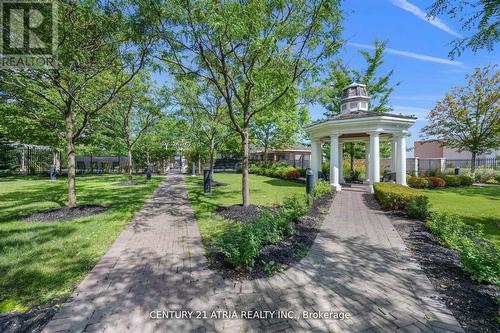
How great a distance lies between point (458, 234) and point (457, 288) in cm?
196

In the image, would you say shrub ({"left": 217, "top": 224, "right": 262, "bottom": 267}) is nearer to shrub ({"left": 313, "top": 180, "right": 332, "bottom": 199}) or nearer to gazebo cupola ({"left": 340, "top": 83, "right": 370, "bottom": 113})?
shrub ({"left": 313, "top": 180, "right": 332, "bottom": 199})

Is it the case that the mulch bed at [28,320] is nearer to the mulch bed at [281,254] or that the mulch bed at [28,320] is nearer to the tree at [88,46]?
the mulch bed at [281,254]

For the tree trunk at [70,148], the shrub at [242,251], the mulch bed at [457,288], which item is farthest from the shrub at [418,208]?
the tree trunk at [70,148]

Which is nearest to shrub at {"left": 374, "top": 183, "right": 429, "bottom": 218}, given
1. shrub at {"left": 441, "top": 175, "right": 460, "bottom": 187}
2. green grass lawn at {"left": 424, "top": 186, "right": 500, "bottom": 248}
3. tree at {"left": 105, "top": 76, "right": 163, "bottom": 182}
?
green grass lawn at {"left": 424, "top": 186, "right": 500, "bottom": 248}

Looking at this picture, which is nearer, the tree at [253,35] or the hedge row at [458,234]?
the hedge row at [458,234]

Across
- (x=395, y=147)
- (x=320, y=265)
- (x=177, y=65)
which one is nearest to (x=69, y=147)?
(x=177, y=65)

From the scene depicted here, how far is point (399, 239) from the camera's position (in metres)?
5.43

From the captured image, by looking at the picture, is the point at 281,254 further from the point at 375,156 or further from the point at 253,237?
the point at 375,156

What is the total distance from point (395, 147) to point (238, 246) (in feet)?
42.3

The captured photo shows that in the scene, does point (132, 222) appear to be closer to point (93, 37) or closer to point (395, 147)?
point (93, 37)

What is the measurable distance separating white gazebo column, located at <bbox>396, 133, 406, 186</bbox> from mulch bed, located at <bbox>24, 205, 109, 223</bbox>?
532 inches

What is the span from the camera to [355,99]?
14844 mm

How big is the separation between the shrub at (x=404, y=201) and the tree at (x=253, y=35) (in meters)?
5.01

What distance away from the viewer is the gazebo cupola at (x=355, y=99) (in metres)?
14.8
